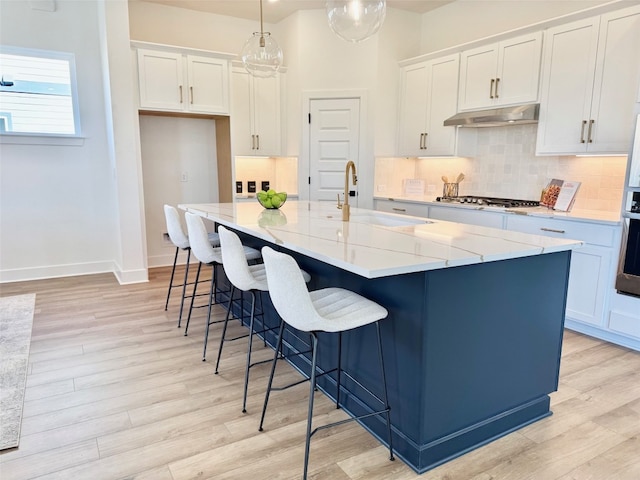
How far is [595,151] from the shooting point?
11.6 ft

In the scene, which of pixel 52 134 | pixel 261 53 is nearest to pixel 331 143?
pixel 261 53

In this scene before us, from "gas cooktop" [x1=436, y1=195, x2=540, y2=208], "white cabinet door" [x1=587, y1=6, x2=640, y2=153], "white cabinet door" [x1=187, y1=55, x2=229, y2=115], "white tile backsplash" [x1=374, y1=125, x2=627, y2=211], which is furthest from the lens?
"white cabinet door" [x1=187, y1=55, x2=229, y2=115]

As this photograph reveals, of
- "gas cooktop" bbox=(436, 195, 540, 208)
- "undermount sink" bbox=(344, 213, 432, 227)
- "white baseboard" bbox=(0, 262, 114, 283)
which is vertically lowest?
"white baseboard" bbox=(0, 262, 114, 283)

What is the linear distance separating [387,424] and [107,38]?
4.51 metres

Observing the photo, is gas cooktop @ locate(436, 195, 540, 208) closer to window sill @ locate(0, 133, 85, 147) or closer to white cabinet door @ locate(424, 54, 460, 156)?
white cabinet door @ locate(424, 54, 460, 156)

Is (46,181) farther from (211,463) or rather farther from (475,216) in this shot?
(475,216)

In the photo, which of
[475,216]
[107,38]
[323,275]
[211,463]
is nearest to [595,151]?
[475,216]

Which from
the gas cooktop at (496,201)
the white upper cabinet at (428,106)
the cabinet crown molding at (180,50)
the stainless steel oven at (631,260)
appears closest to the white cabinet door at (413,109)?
the white upper cabinet at (428,106)

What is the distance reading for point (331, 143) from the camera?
5.53m

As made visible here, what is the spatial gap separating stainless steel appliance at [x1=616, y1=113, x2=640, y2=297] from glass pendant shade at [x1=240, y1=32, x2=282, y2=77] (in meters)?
2.62

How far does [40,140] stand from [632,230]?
18.4ft

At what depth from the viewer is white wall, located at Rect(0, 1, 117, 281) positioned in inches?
187

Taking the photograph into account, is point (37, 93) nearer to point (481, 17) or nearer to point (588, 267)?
point (481, 17)

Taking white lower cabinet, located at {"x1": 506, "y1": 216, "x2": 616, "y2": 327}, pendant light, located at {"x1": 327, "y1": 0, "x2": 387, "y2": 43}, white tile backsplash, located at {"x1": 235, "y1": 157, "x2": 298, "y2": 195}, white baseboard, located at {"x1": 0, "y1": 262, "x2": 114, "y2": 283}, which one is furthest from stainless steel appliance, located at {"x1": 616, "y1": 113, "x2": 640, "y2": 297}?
white baseboard, located at {"x1": 0, "y1": 262, "x2": 114, "y2": 283}
